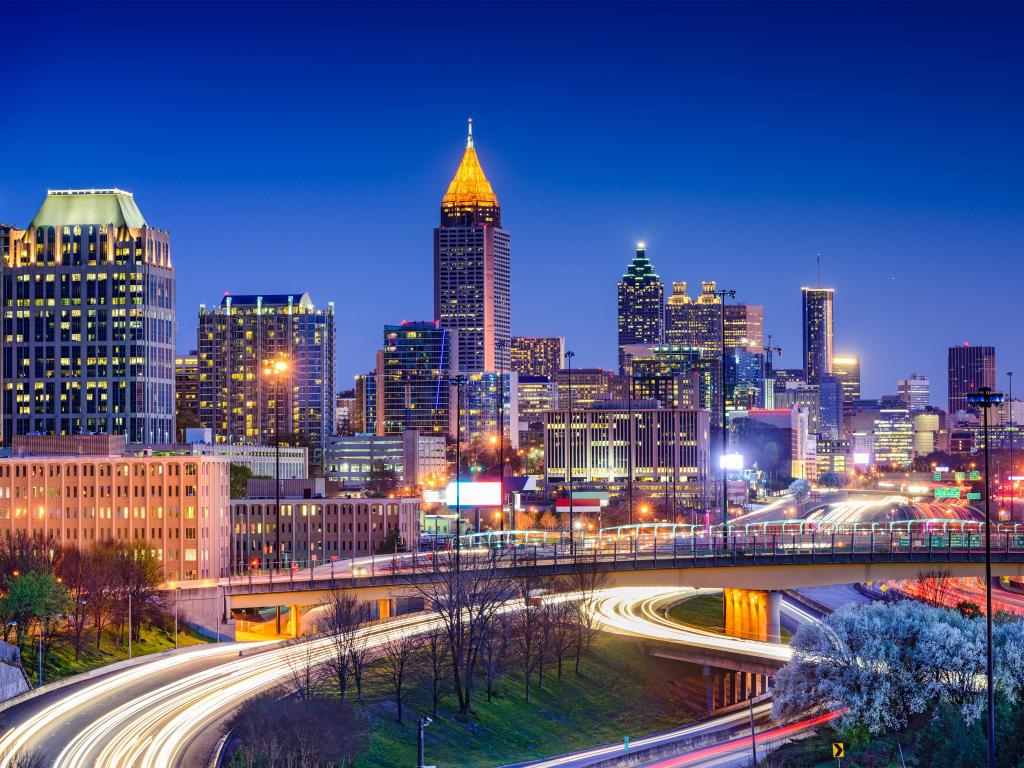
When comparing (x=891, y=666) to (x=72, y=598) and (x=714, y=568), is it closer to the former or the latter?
(x=714, y=568)

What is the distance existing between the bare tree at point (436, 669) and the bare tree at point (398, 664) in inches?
31.8

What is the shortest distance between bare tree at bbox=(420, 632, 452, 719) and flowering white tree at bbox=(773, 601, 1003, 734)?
58.1 ft

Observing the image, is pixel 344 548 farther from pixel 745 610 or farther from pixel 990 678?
pixel 990 678

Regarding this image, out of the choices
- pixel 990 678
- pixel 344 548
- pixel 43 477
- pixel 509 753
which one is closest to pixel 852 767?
pixel 990 678

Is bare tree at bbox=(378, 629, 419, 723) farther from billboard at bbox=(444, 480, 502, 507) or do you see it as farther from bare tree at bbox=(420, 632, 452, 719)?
billboard at bbox=(444, 480, 502, 507)

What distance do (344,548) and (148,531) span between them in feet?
116

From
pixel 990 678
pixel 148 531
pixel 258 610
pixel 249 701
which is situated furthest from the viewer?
pixel 148 531

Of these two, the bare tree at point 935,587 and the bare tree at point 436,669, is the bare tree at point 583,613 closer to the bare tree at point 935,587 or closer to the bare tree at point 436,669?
the bare tree at point 436,669

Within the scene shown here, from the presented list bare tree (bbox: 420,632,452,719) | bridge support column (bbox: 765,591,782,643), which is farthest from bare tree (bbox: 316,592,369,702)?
bridge support column (bbox: 765,591,782,643)

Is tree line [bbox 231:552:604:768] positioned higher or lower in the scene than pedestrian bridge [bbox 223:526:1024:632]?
lower

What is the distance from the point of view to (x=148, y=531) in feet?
466

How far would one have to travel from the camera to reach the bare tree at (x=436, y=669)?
259ft

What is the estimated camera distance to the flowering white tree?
73375mm

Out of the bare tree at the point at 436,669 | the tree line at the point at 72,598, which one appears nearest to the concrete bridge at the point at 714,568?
the tree line at the point at 72,598
